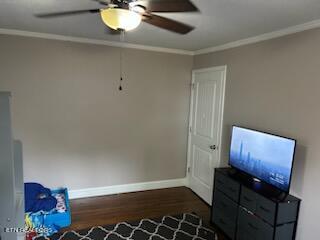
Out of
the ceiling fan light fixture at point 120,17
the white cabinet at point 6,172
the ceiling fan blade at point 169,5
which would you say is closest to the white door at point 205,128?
the ceiling fan blade at point 169,5

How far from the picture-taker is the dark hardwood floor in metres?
3.23

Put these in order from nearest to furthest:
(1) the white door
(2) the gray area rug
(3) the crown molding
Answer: (3) the crown molding → (2) the gray area rug → (1) the white door

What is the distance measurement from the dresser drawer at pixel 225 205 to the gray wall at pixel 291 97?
0.64 metres

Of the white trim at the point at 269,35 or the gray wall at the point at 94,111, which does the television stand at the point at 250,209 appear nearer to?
the gray wall at the point at 94,111

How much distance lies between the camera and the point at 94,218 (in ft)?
10.6

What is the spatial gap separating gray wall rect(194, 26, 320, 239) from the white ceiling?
22 centimetres

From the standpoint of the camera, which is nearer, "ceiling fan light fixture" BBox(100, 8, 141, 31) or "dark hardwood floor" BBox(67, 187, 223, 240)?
"ceiling fan light fixture" BBox(100, 8, 141, 31)

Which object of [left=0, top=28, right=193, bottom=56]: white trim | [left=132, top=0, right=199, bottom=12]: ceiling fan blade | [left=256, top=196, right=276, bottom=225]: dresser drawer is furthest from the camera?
[left=0, top=28, right=193, bottom=56]: white trim

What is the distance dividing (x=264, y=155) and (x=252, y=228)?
2.43 ft

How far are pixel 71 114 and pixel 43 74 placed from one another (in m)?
0.66

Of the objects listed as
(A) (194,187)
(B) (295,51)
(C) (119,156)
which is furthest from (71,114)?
(B) (295,51)

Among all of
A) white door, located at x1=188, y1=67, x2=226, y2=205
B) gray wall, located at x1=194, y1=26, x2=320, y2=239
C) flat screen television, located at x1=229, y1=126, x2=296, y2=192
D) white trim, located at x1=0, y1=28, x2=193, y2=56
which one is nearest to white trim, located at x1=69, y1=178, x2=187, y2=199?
white door, located at x1=188, y1=67, x2=226, y2=205

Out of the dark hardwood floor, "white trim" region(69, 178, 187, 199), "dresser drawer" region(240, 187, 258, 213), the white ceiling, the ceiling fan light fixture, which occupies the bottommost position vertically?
the dark hardwood floor

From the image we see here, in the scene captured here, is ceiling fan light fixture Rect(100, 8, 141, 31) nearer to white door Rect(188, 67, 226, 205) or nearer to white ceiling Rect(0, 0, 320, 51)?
white ceiling Rect(0, 0, 320, 51)
